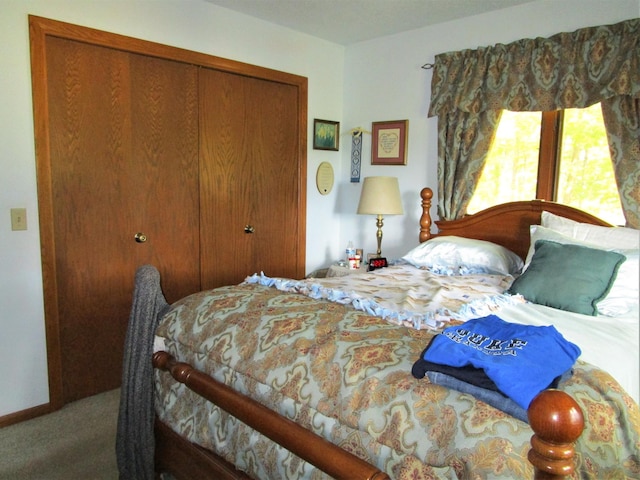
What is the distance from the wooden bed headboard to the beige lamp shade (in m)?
0.19

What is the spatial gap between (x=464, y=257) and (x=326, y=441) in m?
1.85

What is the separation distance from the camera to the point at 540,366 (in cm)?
109

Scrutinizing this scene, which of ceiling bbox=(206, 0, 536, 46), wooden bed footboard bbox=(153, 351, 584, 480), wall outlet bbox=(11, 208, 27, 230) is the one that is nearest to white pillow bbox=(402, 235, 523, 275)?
ceiling bbox=(206, 0, 536, 46)

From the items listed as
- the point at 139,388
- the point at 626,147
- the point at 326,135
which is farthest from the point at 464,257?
the point at 139,388

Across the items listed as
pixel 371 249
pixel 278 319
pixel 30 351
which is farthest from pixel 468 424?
pixel 371 249

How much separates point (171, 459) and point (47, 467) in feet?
2.55

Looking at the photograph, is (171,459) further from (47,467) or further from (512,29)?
(512,29)

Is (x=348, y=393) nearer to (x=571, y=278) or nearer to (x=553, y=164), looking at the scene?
(x=571, y=278)

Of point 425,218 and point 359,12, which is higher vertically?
point 359,12

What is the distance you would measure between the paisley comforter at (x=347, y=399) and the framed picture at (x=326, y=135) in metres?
2.17

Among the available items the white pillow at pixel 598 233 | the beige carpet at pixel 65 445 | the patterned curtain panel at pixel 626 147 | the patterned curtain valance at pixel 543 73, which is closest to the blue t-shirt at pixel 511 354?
the white pillow at pixel 598 233

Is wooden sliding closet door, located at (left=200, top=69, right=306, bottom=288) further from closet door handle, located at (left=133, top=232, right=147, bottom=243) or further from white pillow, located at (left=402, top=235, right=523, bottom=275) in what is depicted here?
white pillow, located at (left=402, top=235, right=523, bottom=275)

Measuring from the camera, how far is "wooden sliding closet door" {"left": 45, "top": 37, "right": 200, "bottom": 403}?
264 cm

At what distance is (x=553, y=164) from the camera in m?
3.02
